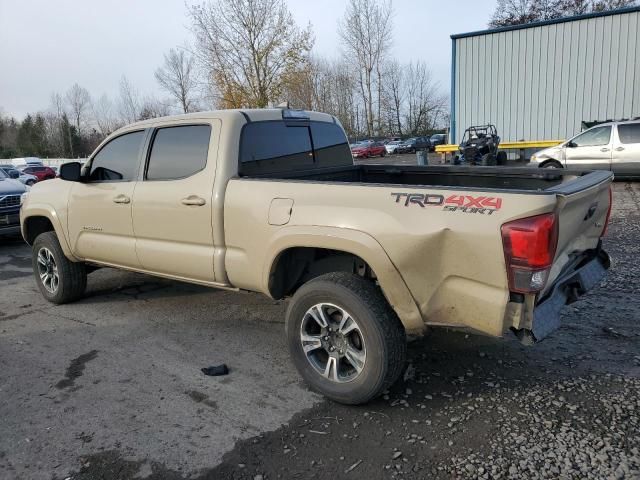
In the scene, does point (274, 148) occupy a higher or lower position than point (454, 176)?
higher

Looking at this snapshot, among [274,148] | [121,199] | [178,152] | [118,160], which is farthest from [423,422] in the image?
[118,160]

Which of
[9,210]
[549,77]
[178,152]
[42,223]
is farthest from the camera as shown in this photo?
[549,77]

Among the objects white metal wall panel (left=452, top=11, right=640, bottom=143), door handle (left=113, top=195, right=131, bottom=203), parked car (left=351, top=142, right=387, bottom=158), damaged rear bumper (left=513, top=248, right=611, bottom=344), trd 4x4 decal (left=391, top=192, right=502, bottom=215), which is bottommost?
parked car (left=351, top=142, right=387, bottom=158)

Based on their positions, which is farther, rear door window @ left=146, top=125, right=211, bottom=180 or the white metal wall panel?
the white metal wall panel

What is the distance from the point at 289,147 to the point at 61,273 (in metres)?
2.86

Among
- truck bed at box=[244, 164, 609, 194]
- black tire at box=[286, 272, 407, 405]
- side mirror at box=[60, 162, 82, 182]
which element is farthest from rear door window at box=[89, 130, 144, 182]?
black tire at box=[286, 272, 407, 405]

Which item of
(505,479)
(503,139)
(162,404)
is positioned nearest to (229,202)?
(162,404)

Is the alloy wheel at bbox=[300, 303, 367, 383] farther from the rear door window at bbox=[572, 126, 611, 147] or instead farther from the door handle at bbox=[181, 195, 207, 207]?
A: the rear door window at bbox=[572, 126, 611, 147]

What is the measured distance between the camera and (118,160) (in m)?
4.79

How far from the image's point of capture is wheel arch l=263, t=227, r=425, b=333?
296 centimetres

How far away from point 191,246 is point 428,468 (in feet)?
7.81

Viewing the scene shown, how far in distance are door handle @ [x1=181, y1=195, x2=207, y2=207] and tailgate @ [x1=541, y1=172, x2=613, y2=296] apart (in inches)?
95.5

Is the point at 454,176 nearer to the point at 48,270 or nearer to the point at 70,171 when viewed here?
the point at 70,171

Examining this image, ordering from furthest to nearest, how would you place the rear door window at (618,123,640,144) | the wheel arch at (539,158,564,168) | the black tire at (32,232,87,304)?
the wheel arch at (539,158,564,168)
the rear door window at (618,123,640,144)
the black tire at (32,232,87,304)
